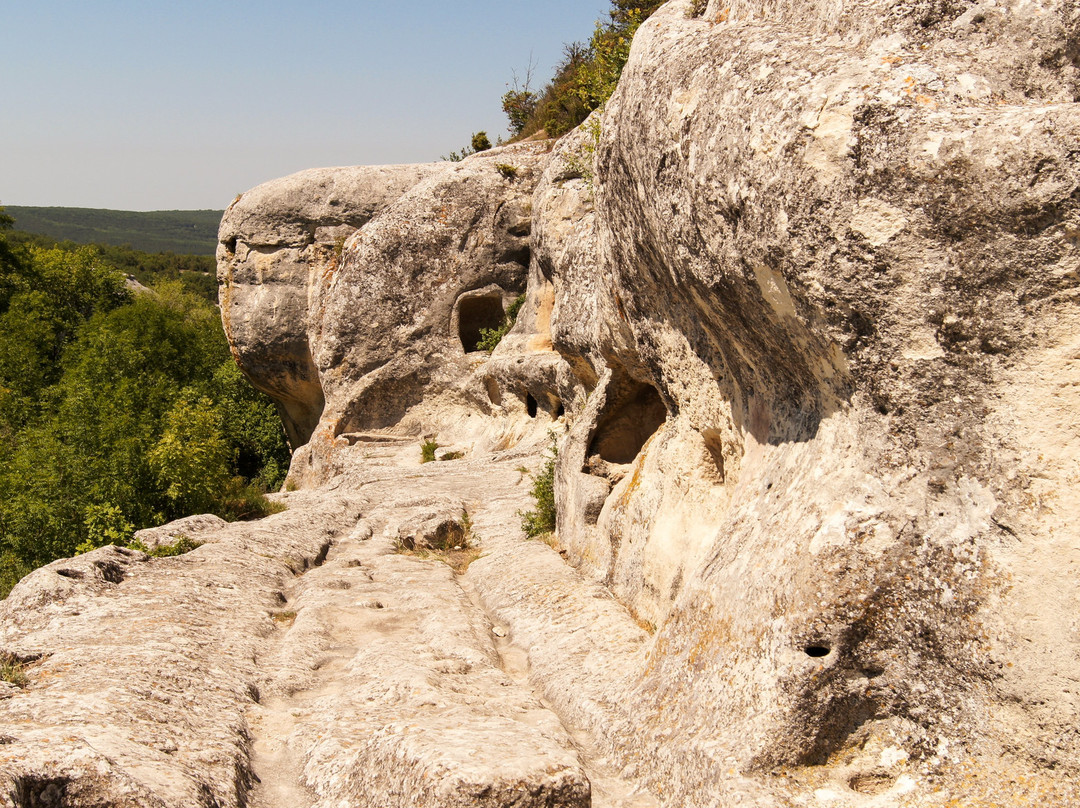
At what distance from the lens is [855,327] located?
3816 millimetres

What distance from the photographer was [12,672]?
4945 mm

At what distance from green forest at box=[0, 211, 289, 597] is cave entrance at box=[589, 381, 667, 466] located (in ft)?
17.3

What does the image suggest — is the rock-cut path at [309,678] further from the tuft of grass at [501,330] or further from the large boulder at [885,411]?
the tuft of grass at [501,330]

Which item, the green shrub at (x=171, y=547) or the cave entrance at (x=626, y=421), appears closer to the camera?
the green shrub at (x=171, y=547)

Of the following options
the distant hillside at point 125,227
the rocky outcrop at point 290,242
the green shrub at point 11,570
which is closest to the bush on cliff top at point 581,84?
the rocky outcrop at point 290,242

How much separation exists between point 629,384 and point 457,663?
3.41 meters

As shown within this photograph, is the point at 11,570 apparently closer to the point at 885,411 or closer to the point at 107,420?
the point at 107,420

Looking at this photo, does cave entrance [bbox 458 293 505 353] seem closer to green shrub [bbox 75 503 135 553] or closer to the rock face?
green shrub [bbox 75 503 135 553]

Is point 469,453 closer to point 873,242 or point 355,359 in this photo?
point 355,359

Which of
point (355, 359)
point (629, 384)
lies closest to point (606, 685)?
point (629, 384)

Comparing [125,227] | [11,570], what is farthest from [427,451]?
[125,227]

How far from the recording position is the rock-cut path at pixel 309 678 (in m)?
3.61

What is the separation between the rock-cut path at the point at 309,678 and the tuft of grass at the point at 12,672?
7 cm

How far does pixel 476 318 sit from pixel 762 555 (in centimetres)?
1559
